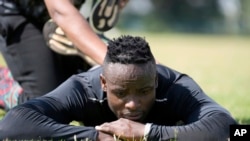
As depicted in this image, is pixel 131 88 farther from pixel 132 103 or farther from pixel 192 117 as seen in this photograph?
pixel 192 117

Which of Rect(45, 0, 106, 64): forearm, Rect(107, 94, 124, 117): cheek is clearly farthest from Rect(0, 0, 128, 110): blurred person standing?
Rect(107, 94, 124, 117): cheek

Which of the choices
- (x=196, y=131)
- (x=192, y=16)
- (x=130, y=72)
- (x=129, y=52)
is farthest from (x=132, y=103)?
(x=192, y=16)

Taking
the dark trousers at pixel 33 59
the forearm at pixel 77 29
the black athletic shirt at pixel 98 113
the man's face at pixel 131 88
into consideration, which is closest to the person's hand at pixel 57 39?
the dark trousers at pixel 33 59

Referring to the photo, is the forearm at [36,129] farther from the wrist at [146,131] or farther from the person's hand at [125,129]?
the wrist at [146,131]

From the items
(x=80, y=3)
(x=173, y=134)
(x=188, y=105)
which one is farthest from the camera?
(x=80, y=3)

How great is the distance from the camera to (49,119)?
215 inches

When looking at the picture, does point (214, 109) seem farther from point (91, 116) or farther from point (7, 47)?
point (7, 47)

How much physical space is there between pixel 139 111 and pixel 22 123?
0.78 metres

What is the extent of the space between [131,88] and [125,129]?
0.27 m

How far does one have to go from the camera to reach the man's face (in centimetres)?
531

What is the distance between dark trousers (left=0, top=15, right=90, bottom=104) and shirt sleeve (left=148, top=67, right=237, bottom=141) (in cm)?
239

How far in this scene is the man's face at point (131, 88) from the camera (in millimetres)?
5309

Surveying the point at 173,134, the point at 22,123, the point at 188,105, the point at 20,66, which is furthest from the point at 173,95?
the point at 20,66

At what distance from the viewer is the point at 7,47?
327 inches
